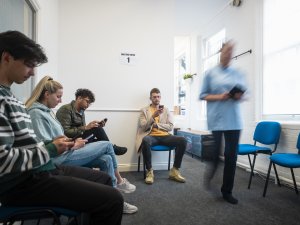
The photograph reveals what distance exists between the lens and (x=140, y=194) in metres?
2.47

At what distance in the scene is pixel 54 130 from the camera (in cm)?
147

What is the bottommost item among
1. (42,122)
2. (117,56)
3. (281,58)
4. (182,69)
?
(42,122)

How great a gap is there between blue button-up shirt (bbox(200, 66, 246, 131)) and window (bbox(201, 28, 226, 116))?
262 cm

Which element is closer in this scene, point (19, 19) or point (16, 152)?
point (16, 152)

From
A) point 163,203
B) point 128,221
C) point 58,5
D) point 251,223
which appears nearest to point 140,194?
point 163,203

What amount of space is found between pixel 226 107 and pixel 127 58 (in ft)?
6.17

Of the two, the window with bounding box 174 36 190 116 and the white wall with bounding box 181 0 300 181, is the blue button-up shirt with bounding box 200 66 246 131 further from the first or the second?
the window with bounding box 174 36 190 116

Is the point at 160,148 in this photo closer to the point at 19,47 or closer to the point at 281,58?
the point at 281,58

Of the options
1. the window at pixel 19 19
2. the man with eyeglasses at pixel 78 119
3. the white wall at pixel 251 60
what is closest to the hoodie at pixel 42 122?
the window at pixel 19 19

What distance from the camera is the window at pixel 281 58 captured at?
2.87 meters

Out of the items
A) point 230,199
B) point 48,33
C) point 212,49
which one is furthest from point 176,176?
point 212,49

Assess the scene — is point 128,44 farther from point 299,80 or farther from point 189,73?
point 189,73

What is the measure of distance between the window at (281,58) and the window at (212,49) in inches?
54.1

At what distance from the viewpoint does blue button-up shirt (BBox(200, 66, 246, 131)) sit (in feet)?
7.16
